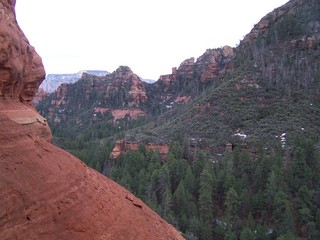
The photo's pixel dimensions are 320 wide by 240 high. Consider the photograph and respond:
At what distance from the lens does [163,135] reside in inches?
2384

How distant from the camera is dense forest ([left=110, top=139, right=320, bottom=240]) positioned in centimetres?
2998

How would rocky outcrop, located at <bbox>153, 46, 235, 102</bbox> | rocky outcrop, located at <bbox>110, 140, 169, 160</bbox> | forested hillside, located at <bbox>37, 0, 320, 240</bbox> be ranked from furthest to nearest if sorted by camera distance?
rocky outcrop, located at <bbox>153, 46, 235, 102</bbox>, rocky outcrop, located at <bbox>110, 140, 169, 160</bbox>, forested hillside, located at <bbox>37, 0, 320, 240</bbox>

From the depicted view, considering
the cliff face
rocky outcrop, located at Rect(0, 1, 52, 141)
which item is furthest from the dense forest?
the cliff face

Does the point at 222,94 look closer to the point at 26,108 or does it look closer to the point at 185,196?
the point at 185,196

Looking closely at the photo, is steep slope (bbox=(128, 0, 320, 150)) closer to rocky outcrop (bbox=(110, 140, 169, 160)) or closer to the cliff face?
rocky outcrop (bbox=(110, 140, 169, 160))

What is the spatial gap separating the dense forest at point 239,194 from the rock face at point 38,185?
2018cm

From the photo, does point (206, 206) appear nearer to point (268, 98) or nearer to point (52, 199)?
point (52, 199)

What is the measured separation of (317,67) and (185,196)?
4651 cm

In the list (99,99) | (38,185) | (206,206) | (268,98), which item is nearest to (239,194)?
(206,206)

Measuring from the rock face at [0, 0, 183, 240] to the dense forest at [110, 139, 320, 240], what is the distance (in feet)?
66.2

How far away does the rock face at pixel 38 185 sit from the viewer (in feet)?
24.7

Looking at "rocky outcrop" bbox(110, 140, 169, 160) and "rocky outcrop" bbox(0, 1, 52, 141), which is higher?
"rocky outcrop" bbox(0, 1, 52, 141)

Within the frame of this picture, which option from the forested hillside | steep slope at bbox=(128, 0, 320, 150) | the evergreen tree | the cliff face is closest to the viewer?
the evergreen tree

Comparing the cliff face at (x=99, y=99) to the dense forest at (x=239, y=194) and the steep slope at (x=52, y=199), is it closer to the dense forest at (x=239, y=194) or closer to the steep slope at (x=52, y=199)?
the dense forest at (x=239, y=194)
